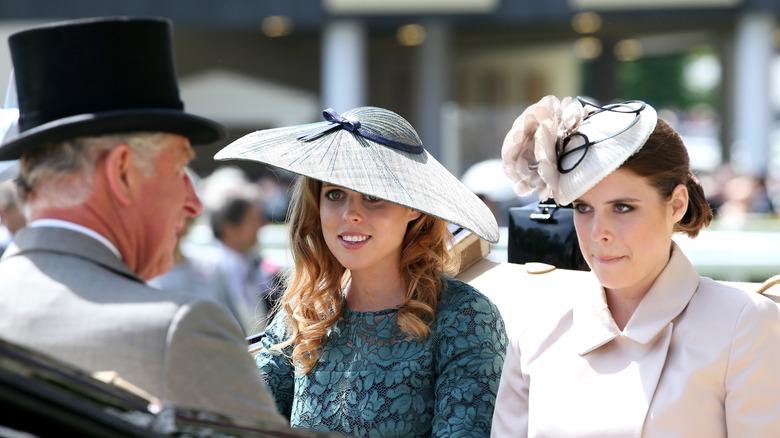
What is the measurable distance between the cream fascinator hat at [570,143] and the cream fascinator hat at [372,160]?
0.20 metres

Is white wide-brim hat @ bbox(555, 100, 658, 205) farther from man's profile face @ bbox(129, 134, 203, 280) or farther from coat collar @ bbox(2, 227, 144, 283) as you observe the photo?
coat collar @ bbox(2, 227, 144, 283)

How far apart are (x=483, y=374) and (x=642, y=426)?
52cm

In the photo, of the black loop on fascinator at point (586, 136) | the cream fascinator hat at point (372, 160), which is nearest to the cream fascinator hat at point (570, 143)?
the black loop on fascinator at point (586, 136)

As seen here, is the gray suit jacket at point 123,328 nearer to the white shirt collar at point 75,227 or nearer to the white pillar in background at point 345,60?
the white shirt collar at point 75,227

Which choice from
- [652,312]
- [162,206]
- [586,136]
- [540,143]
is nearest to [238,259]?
[540,143]

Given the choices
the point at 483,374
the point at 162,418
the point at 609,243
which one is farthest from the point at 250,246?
the point at 162,418

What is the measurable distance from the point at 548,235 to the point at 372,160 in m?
0.80

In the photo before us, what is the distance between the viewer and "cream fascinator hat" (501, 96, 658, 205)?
215 centimetres

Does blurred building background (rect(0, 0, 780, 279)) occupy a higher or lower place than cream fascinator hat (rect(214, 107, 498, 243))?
lower

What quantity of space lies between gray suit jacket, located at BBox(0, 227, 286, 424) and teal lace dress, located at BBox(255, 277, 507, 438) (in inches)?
32.7

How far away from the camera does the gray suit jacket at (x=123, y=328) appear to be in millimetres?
1557

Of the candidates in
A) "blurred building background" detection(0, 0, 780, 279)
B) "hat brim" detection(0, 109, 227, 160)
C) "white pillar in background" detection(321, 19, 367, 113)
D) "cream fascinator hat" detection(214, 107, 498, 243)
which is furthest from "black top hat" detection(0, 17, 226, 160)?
"white pillar in background" detection(321, 19, 367, 113)

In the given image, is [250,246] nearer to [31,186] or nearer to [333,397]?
[333,397]

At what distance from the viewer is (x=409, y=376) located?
8.09 feet
